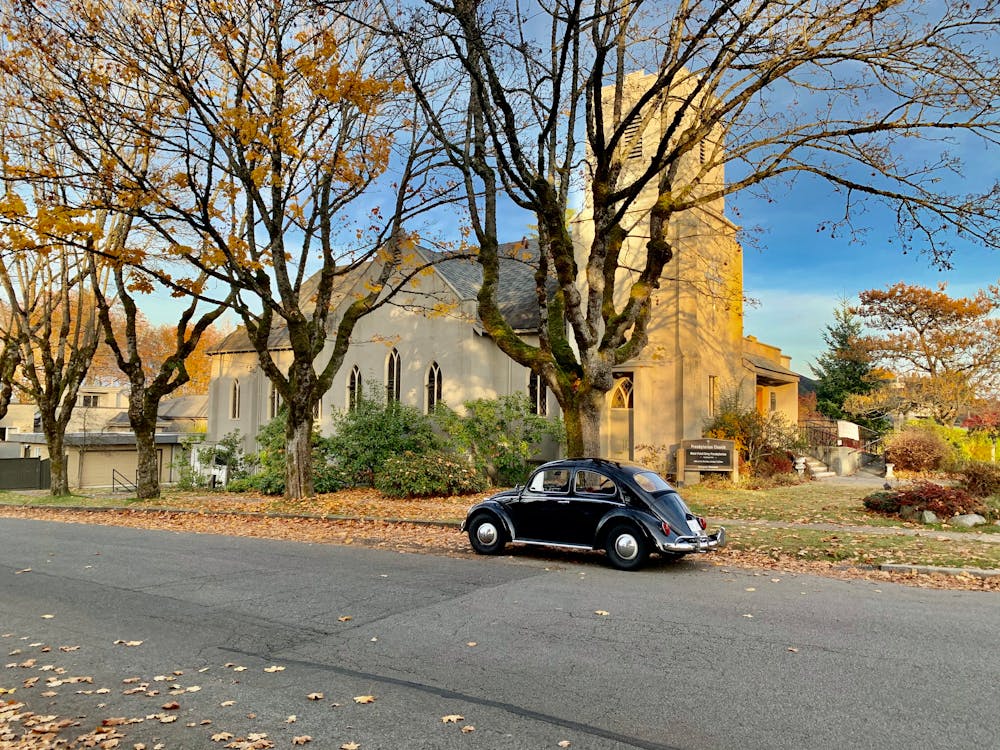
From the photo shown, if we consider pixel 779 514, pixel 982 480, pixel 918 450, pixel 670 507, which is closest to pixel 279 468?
pixel 779 514

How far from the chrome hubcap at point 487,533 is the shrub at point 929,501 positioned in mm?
8929

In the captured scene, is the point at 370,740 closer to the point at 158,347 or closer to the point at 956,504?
the point at 956,504

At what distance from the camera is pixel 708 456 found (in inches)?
828

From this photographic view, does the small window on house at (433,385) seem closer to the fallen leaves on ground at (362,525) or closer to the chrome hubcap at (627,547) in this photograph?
the fallen leaves on ground at (362,525)

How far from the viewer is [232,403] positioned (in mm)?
35531

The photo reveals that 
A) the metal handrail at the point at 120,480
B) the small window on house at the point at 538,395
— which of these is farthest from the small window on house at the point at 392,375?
the metal handrail at the point at 120,480

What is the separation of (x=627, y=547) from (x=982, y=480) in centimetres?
1009

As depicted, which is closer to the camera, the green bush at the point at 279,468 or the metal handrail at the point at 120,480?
→ the green bush at the point at 279,468

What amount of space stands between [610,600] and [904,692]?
3380 mm

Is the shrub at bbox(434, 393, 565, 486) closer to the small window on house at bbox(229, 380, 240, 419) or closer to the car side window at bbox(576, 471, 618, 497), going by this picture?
the car side window at bbox(576, 471, 618, 497)

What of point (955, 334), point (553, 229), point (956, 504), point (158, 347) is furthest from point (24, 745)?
point (158, 347)

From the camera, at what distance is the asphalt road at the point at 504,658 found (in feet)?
15.7

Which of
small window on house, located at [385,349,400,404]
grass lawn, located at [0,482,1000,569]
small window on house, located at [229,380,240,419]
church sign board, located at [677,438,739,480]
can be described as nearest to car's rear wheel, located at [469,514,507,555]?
grass lawn, located at [0,482,1000,569]

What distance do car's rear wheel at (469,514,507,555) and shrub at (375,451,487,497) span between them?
9147mm
